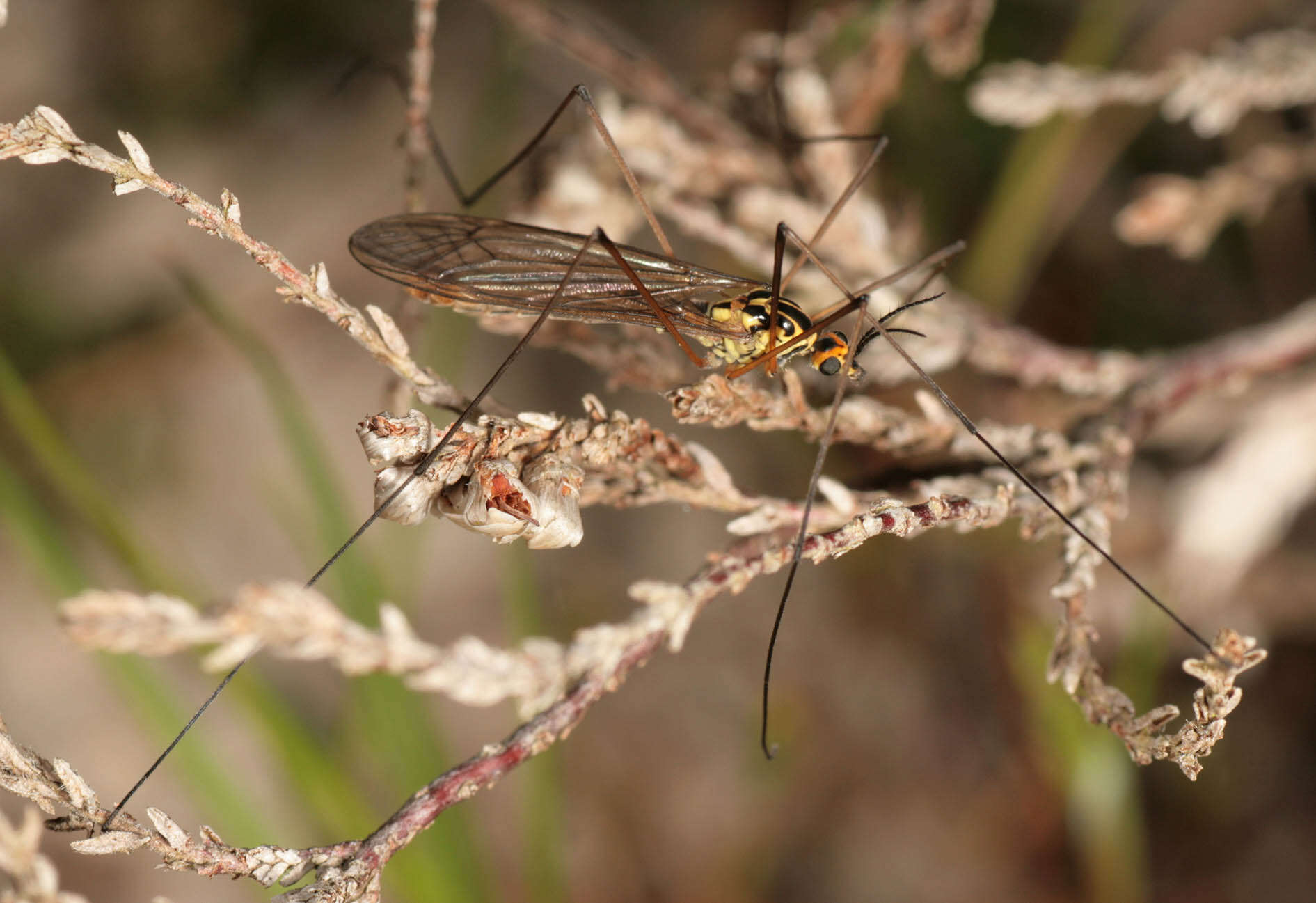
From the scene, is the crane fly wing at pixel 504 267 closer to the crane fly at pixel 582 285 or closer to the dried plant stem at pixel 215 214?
the crane fly at pixel 582 285

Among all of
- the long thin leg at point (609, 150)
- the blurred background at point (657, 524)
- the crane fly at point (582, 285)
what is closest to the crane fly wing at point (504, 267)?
the crane fly at point (582, 285)

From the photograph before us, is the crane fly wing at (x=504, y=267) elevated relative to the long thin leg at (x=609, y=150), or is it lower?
lower

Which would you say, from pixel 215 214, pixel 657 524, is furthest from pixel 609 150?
pixel 657 524

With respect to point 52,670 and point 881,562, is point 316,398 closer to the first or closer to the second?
point 52,670

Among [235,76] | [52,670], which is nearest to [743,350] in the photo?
[235,76]

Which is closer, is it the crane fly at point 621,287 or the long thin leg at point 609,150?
the crane fly at point 621,287

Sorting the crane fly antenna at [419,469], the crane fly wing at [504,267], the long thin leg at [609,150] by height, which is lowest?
the crane fly antenna at [419,469]

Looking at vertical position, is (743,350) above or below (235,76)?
below
